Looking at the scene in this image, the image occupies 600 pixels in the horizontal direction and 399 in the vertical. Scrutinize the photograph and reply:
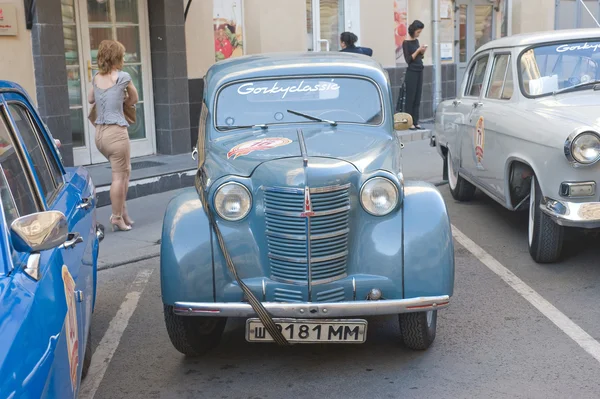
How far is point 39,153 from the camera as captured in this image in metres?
4.43

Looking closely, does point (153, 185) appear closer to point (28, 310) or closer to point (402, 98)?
point (402, 98)

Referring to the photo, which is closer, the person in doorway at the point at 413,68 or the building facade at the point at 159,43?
the building facade at the point at 159,43

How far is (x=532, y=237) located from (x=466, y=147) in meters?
2.00

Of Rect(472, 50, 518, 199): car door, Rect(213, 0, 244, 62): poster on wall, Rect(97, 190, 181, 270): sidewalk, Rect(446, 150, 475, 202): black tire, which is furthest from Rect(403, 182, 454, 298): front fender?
Rect(213, 0, 244, 62): poster on wall

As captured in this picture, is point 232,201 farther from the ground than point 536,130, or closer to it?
closer to it

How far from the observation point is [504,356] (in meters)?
4.91

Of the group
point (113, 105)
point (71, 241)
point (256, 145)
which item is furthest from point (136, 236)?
point (71, 241)

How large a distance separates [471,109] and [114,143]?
11.7 ft

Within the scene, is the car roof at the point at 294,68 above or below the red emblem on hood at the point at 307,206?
above

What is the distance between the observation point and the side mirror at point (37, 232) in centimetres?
283

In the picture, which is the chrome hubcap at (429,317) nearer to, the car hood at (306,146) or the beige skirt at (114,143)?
the car hood at (306,146)

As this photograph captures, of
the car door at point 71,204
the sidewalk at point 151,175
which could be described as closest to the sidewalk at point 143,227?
the sidewalk at point 151,175

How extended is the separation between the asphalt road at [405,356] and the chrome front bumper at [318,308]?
0.41 meters

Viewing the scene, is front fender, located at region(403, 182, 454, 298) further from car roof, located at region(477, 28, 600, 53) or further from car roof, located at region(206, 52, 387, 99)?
car roof, located at region(477, 28, 600, 53)
